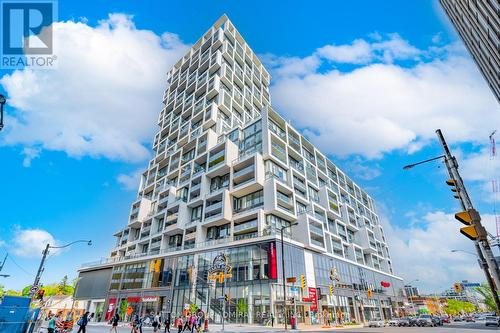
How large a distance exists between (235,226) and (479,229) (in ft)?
136

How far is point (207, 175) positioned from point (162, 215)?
1503 centimetres

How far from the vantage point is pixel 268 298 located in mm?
34656

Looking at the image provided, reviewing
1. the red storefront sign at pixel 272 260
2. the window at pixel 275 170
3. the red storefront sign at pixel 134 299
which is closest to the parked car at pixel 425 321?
the red storefront sign at pixel 272 260

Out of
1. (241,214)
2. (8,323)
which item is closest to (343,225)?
(241,214)

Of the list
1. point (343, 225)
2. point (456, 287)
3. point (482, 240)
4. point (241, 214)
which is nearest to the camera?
point (482, 240)

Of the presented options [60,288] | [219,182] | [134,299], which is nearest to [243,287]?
[219,182]

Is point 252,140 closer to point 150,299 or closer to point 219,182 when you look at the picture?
point 219,182

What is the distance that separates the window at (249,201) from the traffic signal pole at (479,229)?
3770 centimetres

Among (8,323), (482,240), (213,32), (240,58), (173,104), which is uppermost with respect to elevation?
(213,32)

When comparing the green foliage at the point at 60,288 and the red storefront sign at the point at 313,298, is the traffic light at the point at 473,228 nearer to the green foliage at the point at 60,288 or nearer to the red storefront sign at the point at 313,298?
the red storefront sign at the point at 313,298

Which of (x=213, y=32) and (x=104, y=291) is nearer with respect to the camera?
(x=104, y=291)

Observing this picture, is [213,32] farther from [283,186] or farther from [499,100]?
[499,100]

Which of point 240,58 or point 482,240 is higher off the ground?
point 240,58

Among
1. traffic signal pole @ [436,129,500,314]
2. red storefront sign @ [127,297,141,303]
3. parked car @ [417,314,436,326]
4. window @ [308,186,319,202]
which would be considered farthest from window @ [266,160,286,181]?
traffic signal pole @ [436,129,500,314]
